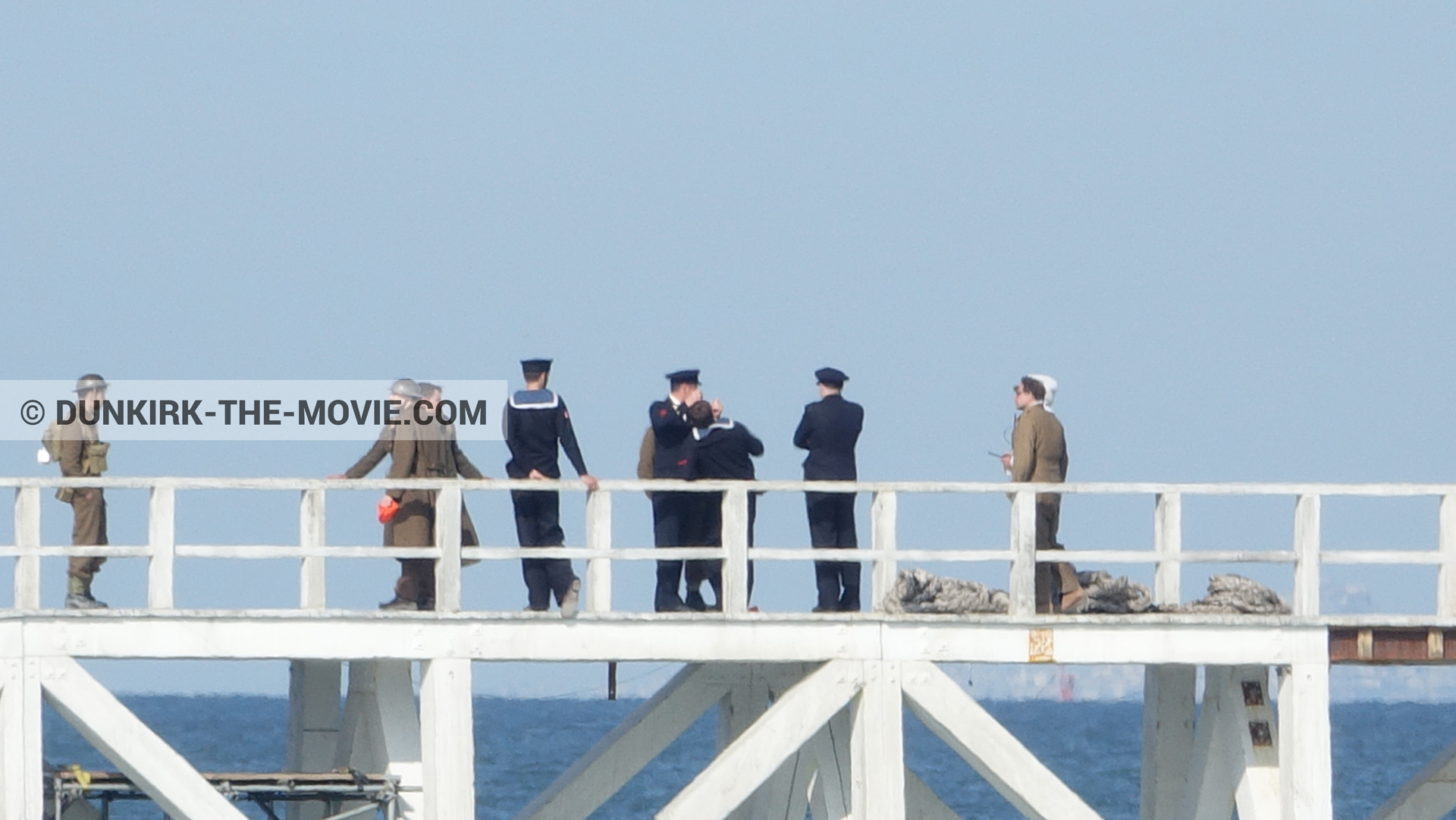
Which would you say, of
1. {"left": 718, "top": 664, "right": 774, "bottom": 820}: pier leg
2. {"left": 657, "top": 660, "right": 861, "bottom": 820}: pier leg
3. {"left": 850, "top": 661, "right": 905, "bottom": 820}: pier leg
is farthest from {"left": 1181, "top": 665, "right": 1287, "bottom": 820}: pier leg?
{"left": 718, "top": 664, "right": 774, "bottom": 820}: pier leg

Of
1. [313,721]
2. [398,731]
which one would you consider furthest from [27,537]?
[313,721]

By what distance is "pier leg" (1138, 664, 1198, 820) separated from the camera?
18656mm

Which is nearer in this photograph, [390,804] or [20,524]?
[20,524]

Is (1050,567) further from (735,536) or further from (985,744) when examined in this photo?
(735,536)

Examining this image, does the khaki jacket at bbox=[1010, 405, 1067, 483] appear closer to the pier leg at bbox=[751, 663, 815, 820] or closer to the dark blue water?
the pier leg at bbox=[751, 663, 815, 820]

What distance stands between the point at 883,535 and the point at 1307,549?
287 cm

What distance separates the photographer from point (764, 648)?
53.4 ft

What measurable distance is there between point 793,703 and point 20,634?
5080mm

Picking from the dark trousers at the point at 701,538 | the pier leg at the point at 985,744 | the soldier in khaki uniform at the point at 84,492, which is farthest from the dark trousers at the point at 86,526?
the pier leg at the point at 985,744

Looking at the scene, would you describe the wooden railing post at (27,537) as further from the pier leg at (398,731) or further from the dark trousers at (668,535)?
the dark trousers at (668,535)

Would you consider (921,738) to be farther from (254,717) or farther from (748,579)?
(748,579)

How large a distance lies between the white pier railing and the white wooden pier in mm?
16

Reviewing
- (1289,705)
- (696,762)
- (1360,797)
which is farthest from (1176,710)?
(696,762)

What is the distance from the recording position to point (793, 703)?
647 inches
